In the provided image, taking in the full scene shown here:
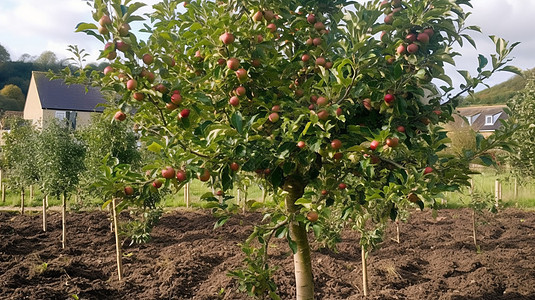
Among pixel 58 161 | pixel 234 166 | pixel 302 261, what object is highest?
pixel 58 161

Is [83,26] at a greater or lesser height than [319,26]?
lesser

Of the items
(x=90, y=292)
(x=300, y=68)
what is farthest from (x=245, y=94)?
(x=90, y=292)

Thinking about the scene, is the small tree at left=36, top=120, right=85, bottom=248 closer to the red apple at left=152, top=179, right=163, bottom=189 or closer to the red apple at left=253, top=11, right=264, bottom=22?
the red apple at left=152, top=179, right=163, bottom=189

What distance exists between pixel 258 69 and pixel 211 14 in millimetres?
458

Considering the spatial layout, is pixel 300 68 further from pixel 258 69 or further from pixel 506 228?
pixel 506 228

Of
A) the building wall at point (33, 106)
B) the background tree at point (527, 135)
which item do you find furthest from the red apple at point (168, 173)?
the building wall at point (33, 106)

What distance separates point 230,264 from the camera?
614 centimetres

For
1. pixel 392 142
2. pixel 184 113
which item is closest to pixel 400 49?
pixel 392 142

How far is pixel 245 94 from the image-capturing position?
240 centimetres

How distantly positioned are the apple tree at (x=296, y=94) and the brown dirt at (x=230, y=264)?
1.91 metres

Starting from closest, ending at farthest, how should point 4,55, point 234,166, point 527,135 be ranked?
1. point 234,166
2. point 527,135
3. point 4,55

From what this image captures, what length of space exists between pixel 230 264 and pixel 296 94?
417cm

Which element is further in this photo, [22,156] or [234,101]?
[22,156]

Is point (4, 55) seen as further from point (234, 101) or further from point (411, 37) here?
point (411, 37)
